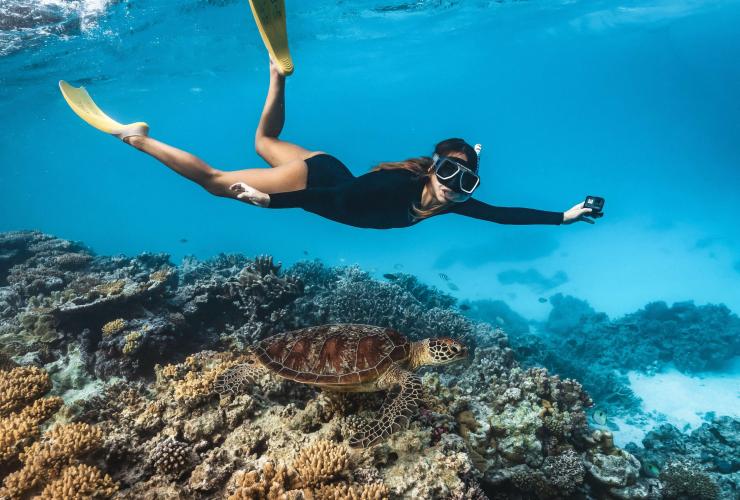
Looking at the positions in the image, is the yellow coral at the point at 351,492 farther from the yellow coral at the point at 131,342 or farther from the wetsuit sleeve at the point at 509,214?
the wetsuit sleeve at the point at 509,214

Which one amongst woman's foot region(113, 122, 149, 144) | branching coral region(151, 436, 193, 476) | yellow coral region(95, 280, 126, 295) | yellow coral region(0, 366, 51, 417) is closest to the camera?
branching coral region(151, 436, 193, 476)

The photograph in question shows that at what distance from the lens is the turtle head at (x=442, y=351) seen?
11.0 ft

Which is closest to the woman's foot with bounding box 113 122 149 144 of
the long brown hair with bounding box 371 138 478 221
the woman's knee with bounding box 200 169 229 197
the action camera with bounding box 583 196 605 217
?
the woman's knee with bounding box 200 169 229 197

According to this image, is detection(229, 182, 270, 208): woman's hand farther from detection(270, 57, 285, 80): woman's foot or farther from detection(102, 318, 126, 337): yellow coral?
detection(102, 318, 126, 337): yellow coral

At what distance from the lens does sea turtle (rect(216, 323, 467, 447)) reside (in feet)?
10.0

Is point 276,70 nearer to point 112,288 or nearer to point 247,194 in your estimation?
point 247,194

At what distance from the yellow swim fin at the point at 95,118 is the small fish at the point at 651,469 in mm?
9487

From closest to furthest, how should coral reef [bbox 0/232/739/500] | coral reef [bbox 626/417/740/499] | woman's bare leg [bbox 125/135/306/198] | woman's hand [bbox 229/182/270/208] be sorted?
coral reef [bbox 0/232/739/500]
woman's hand [bbox 229/182/270/208]
woman's bare leg [bbox 125/135/306/198]
coral reef [bbox 626/417/740/499]

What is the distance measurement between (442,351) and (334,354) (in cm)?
106

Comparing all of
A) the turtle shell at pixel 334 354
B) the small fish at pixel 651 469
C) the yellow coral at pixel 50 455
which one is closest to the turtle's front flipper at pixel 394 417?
the turtle shell at pixel 334 354

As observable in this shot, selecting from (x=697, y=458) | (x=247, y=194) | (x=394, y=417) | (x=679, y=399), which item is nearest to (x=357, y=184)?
(x=247, y=194)

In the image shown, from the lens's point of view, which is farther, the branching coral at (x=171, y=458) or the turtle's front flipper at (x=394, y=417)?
the turtle's front flipper at (x=394, y=417)

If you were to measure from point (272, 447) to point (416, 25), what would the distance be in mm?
31421

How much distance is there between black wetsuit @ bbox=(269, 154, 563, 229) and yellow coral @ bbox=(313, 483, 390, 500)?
3322 millimetres
